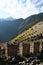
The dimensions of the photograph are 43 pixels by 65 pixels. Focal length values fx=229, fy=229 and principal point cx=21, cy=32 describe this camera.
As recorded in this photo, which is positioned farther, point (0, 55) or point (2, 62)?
point (0, 55)

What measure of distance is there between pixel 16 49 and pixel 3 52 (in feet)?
8.77

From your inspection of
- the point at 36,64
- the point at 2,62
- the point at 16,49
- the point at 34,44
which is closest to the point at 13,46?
the point at 16,49

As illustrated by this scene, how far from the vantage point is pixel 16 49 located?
45.2 m

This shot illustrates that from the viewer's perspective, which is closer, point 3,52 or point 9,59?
point 9,59

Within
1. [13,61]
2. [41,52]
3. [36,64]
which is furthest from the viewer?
[41,52]

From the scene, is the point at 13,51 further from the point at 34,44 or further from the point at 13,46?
the point at 34,44

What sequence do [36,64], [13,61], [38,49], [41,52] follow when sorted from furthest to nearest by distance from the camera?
[38,49] < [41,52] < [13,61] < [36,64]

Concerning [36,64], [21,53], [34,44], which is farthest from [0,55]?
[36,64]

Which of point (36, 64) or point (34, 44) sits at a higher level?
point (34, 44)

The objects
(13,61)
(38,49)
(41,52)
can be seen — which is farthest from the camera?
(38,49)

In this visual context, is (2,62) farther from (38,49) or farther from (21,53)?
(38,49)

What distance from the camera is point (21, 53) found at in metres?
45.4

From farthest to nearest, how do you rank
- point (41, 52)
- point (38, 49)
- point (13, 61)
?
point (38, 49) → point (41, 52) → point (13, 61)

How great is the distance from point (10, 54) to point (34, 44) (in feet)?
18.1
